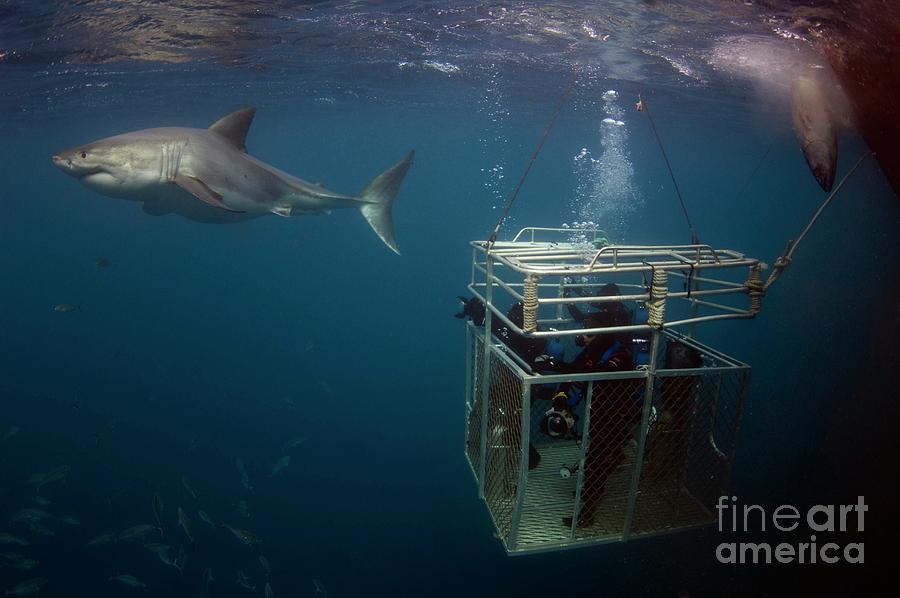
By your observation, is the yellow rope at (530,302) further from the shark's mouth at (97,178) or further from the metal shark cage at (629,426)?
the shark's mouth at (97,178)

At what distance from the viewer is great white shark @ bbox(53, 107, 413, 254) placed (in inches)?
201

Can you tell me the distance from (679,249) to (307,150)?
4641 cm

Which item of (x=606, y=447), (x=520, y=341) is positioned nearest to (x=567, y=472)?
(x=606, y=447)

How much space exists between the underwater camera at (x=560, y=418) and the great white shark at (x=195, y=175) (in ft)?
11.4

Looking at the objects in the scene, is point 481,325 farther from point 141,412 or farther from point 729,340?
point 729,340

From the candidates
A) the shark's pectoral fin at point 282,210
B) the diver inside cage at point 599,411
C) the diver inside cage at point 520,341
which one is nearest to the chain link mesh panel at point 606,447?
the diver inside cage at point 599,411

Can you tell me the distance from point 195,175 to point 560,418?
4.68 m

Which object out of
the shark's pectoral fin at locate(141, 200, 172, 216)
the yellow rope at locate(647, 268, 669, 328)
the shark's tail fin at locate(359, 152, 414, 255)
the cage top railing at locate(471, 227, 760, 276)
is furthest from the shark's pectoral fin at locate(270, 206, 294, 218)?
the yellow rope at locate(647, 268, 669, 328)

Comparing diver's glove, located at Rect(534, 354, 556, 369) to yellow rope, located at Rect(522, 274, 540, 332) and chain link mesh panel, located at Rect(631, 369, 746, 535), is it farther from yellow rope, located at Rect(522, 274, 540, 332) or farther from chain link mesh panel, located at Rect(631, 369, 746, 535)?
chain link mesh panel, located at Rect(631, 369, 746, 535)

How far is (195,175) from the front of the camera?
571cm

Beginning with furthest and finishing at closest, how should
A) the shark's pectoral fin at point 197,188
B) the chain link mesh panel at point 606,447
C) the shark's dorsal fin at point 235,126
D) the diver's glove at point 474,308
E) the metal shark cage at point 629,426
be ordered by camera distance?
the shark's dorsal fin at point 235,126, the diver's glove at point 474,308, the shark's pectoral fin at point 197,188, the chain link mesh panel at point 606,447, the metal shark cage at point 629,426

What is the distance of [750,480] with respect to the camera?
46.2ft

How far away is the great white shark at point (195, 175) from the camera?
5117 millimetres

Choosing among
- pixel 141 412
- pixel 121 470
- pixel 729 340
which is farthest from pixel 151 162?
pixel 729 340
